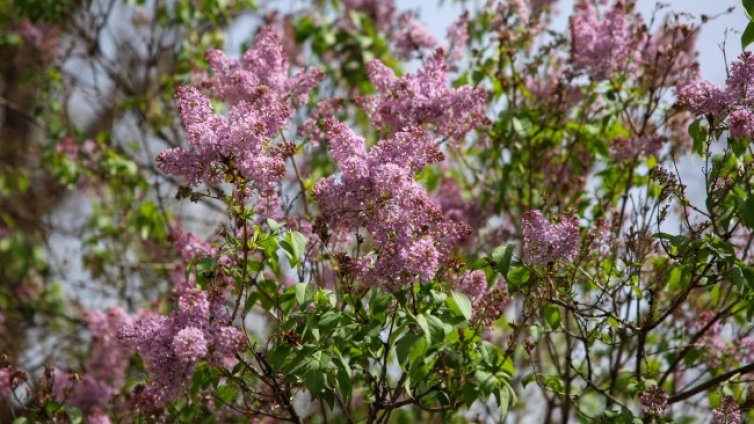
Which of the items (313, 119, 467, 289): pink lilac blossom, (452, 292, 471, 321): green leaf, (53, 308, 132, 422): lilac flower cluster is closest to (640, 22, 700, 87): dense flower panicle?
(313, 119, 467, 289): pink lilac blossom

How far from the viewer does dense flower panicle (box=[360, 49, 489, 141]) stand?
360cm

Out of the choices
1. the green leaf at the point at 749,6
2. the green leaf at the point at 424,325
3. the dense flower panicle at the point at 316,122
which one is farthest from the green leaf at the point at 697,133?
the dense flower panicle at the point at 316,122

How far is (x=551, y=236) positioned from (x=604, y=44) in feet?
5.78

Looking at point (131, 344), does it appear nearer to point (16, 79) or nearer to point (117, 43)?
point (117, 43)

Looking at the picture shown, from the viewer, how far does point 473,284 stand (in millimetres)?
3355

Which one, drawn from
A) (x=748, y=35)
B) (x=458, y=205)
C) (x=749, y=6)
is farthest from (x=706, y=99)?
(x=458, y=205)

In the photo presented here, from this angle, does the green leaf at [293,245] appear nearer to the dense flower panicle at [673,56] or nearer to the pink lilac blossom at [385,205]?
the pink lilac blossom at [385,205]

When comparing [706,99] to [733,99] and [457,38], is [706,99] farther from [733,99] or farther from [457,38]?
[457,38]

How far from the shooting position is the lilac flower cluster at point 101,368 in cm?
550

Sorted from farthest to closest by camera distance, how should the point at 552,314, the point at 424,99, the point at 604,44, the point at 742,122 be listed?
1. the point at 604,44
2. the point at 424,99
3. the point at 552,314
4. the point at 742,122

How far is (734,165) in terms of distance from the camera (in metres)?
3.59

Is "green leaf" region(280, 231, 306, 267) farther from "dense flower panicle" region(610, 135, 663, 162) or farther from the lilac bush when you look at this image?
"dense flower panicle" region(610, 135, 663, 162)

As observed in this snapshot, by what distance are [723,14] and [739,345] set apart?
170 cm

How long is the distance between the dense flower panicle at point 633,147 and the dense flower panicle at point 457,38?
99 centimetres
